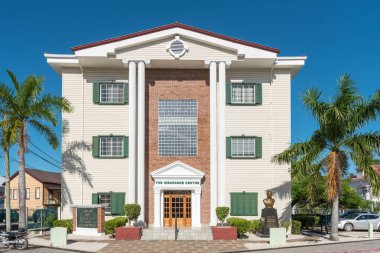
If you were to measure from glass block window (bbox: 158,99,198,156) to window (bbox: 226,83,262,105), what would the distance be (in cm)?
236

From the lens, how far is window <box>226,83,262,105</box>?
28.8 metres

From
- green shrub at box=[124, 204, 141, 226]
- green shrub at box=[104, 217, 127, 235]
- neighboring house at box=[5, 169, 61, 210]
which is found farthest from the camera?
neighboring house at box=[5, 169, 61, 210]

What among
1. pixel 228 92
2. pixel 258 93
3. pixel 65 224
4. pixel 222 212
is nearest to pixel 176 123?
pixel 228 92

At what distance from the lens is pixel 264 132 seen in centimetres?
Result: 2870

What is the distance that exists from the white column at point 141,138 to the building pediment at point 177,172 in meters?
1.25

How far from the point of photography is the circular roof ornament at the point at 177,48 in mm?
27773

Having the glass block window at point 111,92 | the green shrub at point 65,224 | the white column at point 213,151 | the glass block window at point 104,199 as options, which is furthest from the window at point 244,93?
the green shrub at point 65,224

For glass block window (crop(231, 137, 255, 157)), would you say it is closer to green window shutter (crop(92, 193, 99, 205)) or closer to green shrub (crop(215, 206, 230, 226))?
green shrub (crop(215, 206, 230, 226))

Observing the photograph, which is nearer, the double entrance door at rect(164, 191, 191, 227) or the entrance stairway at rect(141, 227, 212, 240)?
the entrance stairway at rect(141, 227, 212, 240)

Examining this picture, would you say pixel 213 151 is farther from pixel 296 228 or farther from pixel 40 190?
pixel 40 190

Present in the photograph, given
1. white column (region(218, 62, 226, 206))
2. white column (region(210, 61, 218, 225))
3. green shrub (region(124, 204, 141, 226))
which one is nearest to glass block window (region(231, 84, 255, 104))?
white column (region(218, 62, 226, 206))

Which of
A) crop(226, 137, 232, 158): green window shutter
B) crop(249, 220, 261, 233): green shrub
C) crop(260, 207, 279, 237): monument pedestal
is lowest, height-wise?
crop(249, 220, 261, 233): green shrub

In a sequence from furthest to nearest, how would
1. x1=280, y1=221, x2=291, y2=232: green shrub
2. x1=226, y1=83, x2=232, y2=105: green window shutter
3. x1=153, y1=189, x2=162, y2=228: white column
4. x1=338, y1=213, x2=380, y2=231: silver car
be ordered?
x1=338, y1=213, x2=380, y2=231: silver car → x1=226, y1=83, x2=232, y2=105: green window shutter → x1=153, y1=189, x2=162, y2=228: white column → x1=280, y1=221, x2=291, y2=232: green shrub

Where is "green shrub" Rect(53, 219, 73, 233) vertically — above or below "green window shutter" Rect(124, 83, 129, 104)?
below
